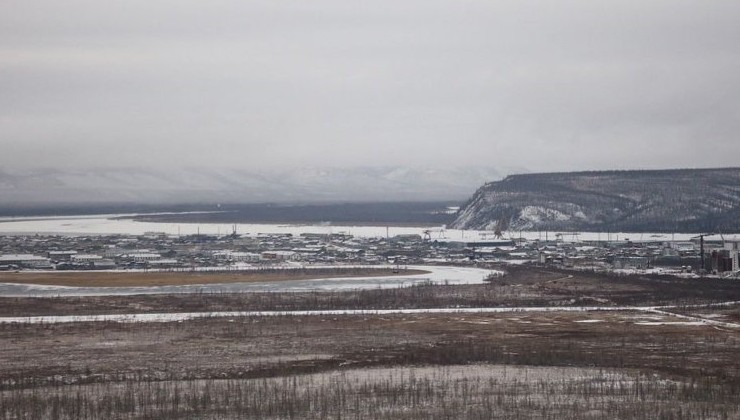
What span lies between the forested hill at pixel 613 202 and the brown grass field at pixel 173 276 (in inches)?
2820

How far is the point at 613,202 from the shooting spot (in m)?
168

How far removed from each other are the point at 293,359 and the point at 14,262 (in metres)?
66.5

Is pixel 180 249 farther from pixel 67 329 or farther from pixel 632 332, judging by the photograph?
pixel 632 332

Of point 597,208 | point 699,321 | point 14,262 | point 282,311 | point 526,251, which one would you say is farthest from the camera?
point 597,208

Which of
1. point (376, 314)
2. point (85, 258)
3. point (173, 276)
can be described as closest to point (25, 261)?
point (85, 258)

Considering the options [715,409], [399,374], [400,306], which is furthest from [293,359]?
[400,306]

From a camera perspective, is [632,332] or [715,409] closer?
[715,409]

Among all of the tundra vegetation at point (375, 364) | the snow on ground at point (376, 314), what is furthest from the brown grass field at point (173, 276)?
the snow on ground at point (376, 314)

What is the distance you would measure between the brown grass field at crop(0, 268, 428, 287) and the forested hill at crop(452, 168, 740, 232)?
71.6 meters

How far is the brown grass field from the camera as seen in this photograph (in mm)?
73125

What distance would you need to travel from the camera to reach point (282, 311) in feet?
170

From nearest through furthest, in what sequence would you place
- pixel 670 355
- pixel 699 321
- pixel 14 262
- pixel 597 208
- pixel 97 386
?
pixel 97 386 → pixel 670 355 → pixel 699 321 → pixel 14 262 → pixel 597 208

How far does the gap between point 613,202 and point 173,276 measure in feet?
342

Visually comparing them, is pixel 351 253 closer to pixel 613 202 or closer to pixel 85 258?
pixel 85 258
